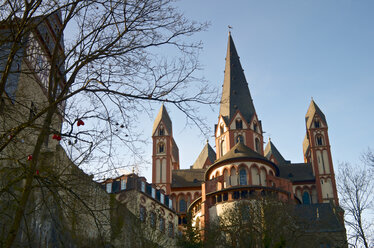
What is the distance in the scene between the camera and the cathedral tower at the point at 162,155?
63312 mm

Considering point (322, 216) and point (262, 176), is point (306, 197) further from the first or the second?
point (262, 176)

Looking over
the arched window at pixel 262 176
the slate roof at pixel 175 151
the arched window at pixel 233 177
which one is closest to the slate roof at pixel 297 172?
the arched window at pixel 262 176

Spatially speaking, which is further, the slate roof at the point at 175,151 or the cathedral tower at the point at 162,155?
the slate roof at the point at 175,151

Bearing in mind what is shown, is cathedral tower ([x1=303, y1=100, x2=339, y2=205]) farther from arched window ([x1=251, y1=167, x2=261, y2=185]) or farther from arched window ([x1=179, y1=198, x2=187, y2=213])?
arched window ([x1=179, y1=198, x2=187, y2=213])

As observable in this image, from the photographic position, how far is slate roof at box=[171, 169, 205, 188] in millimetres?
63625

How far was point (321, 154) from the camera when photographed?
63.4 meters

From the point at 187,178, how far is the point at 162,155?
15.7ft

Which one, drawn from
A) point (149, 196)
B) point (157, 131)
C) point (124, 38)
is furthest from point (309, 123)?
point (124, 38)

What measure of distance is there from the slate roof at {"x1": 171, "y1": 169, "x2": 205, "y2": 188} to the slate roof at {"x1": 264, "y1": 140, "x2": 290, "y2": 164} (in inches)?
553

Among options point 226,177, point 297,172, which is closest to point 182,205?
point 226,177

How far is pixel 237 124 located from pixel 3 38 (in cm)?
5698

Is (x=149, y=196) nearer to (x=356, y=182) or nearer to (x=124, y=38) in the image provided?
(x=356, y=182)

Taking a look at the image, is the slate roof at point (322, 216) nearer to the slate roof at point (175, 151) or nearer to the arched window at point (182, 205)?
the arched window at point (182, 205)

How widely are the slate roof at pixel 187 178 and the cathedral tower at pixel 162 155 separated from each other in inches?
57.0
